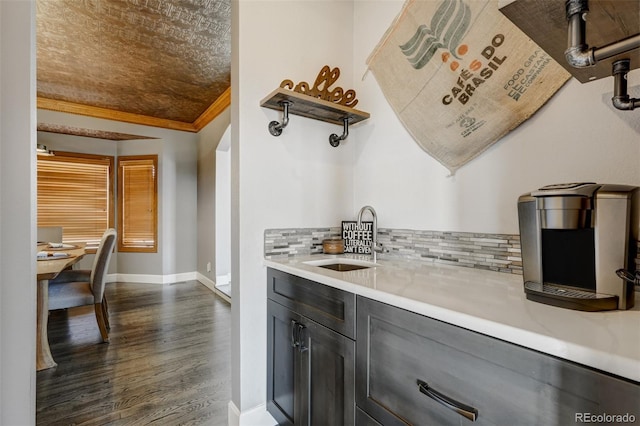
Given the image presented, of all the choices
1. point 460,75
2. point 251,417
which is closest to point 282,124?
point 460,75

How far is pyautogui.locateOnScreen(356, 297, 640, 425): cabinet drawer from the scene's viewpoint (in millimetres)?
559

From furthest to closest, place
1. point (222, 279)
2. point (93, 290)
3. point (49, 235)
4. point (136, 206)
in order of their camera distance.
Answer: point (136, 206) < point (222, 279) < point (49, 235) < point (93, 290)

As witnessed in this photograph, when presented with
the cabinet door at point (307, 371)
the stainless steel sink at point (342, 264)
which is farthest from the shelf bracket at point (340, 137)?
the cabinet door at point (307, 371)

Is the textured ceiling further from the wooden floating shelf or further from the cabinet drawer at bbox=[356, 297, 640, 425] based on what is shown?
the cabinet drawer at bbox=[356, 297, 640, 425]

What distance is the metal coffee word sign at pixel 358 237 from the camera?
5.99ft

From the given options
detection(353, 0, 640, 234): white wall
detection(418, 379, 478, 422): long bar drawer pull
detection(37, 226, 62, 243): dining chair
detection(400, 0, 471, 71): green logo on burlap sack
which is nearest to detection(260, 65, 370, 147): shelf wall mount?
detection(353, 0, 640, 234): white wall

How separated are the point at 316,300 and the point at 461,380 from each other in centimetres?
64

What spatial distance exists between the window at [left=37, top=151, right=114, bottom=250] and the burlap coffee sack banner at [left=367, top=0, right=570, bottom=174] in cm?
509

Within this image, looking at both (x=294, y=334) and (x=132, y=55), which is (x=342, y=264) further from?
(x=132, y=55)

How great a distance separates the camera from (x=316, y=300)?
1254mm

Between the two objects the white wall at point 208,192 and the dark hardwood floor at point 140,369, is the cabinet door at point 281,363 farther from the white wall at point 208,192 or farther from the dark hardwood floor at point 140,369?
the white wall at point 208,192

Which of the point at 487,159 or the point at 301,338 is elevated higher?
the point at 487,159

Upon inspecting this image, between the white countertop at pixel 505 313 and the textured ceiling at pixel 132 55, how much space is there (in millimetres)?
2290

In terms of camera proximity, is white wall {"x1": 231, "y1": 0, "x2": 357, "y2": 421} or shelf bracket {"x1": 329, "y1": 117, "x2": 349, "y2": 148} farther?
shelf bracket {"x1": 329, "y1": 117, "x2": 349, "y2": 148}
